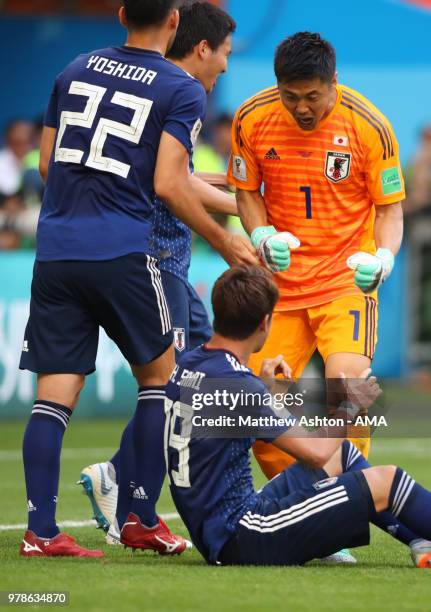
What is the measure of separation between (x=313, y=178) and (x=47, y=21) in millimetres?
13750

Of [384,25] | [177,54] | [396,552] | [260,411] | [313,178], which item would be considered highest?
[384,25]


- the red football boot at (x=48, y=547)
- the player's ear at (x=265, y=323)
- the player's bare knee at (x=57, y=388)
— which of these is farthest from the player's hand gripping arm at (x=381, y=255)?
the red football boot at (x=48, y=547)

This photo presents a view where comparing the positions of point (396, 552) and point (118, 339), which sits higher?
point (118, 339)

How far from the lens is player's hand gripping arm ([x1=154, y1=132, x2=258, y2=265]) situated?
6.41 meters

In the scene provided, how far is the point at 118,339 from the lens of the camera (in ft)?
21.5

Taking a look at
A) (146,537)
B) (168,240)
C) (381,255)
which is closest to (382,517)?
(146,537)

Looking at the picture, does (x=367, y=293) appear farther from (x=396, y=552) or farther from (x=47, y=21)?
(x=47, y=21)

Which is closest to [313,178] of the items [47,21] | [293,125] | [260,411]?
[293,125]

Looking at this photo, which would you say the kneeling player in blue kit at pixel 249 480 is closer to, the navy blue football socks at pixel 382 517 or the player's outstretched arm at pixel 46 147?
the navy blue football socks at pixel 382 517

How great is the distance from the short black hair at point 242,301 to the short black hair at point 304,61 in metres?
1.21

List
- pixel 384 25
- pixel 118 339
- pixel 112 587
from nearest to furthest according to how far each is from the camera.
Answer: pixel 112 587 → pixel 118 339 → pixel 384 25

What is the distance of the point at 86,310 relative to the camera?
6.53m

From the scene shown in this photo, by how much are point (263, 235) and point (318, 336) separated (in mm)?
563

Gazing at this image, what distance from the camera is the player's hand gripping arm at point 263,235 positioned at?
6.76 metres
